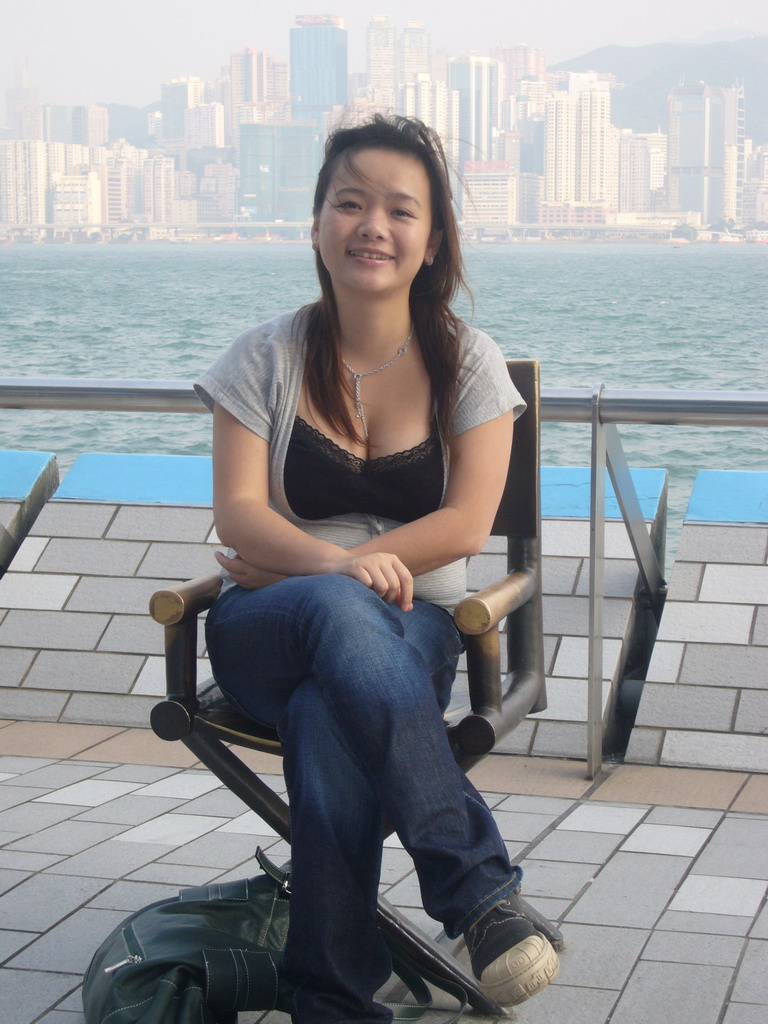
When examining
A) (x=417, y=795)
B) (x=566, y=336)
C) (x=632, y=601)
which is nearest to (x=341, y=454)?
(x=417, y=795)

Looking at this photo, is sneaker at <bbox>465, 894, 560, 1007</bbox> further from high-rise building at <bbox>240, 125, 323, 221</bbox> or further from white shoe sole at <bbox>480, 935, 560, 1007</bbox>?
high-rise building at <bbox>240, 125, 323, 221</bbox>

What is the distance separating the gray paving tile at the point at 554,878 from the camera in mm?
2172

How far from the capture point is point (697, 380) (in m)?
30.6

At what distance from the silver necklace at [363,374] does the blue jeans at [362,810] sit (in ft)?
1.44

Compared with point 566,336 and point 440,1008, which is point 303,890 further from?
point 566,336

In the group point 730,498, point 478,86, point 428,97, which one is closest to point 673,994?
point 730,498

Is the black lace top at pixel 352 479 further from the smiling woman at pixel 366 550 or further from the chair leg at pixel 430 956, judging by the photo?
the chair leg at pixel 430 956

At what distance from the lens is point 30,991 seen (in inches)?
72.2

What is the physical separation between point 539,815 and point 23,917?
104 centimetres

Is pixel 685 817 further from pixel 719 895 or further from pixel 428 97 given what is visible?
pixel 428 97

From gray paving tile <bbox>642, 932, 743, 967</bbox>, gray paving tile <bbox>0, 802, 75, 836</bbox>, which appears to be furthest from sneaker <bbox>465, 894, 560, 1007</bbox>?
gray paving tile <bbox>0, 802, 75, 836</bbox>

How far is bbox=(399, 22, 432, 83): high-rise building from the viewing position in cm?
11369

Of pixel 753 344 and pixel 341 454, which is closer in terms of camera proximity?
pixel 341 454

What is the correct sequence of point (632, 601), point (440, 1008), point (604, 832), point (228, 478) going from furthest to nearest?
1. point (632, 601)
2. point (604, 832)
3. point (228, 478)
4. point (440, 1008)
